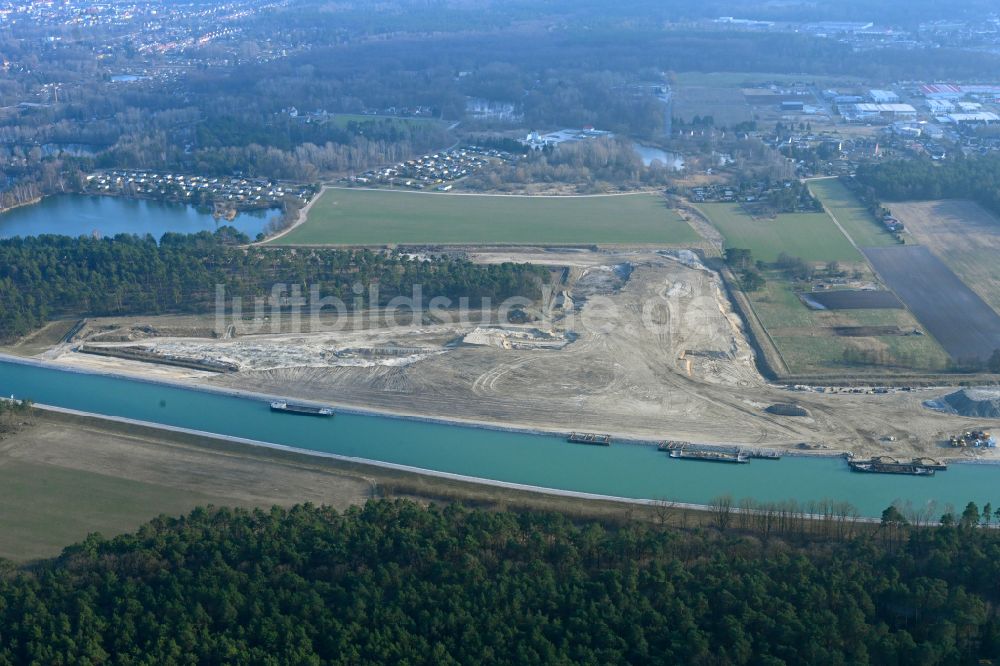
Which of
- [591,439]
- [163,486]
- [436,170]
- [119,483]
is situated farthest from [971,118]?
[119,483]

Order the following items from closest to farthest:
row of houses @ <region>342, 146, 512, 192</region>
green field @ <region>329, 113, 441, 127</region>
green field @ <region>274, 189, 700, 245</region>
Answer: green field @ <region>274, 189, 700, 245</region> → row of houses @ <region>342, 146, 512, 192</region> → green field @ <region>329, 113, 441, 127</region>

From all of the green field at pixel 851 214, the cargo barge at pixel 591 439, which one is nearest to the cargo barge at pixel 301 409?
the cargo barge at pixel 591 439

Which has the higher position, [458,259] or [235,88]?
[235,88]

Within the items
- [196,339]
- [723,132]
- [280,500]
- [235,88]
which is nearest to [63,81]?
[235,88]

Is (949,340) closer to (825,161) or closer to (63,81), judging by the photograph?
(825,161)

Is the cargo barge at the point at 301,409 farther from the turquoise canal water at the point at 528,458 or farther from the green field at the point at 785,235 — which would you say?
the green field at the point at 785,235

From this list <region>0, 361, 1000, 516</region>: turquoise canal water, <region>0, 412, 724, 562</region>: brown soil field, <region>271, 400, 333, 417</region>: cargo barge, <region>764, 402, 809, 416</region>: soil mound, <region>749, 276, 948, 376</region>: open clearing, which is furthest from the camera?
<region>749, 276, 948, 376</region>: open clearing

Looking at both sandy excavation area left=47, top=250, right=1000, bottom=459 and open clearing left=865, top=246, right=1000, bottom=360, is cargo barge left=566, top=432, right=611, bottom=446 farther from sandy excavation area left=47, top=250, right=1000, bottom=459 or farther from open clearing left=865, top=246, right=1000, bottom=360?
open clearing left=865, top=246, right=1000, bottom=360

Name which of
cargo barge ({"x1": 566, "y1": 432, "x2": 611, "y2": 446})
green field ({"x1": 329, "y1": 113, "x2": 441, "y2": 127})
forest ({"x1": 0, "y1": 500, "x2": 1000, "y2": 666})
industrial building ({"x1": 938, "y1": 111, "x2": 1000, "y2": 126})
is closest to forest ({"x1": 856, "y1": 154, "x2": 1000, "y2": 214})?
industrial building ({"x1": 938, "y1": 111, "x2": 1000, "y2": 126})
